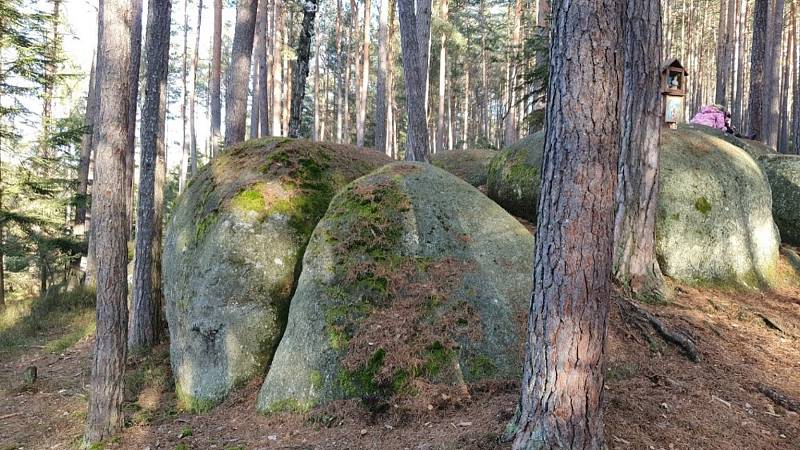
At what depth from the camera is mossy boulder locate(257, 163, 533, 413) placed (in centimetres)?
461

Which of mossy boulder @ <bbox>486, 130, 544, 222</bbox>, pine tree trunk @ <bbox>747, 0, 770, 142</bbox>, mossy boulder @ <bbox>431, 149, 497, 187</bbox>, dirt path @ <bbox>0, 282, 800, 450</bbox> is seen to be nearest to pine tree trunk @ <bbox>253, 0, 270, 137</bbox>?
mossy boulder @ <bbox>431, 149, 497, 187</bbox>

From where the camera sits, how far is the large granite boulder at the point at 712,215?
689 cm

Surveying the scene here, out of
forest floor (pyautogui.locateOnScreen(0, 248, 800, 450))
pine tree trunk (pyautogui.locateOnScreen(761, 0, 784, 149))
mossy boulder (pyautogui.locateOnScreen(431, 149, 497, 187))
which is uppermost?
pine tree trunk (pyautogui.locateOnScreen(761, 0, 784, 149))

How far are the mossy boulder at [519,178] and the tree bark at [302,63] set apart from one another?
15.3 feet

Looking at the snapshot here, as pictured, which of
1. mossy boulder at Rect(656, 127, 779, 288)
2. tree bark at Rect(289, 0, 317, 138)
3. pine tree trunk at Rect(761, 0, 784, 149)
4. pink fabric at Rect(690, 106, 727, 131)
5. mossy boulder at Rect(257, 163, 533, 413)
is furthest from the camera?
pine tree trunk at Rect(761, 0, 784, 149)

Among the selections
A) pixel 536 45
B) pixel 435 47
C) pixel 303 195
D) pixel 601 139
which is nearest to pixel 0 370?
pixel 303 195

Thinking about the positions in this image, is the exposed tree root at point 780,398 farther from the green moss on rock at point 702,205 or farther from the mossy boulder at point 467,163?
the mossy boulder at point 467,163

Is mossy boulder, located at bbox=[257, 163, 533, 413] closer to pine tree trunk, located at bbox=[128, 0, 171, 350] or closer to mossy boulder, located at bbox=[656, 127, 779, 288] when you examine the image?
mossy boulder, located at bbox=[656, 127, 779, 288]

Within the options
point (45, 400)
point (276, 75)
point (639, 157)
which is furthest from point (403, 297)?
point (276, 75)

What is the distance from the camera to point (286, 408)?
15.6 feet

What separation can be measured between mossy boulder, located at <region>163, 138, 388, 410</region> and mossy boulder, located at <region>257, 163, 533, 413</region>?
0.60 metres

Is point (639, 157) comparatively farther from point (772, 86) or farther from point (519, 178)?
point (772, 86)

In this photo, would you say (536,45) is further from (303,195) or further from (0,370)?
(0,370)

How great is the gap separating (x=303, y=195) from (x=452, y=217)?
2173 mm
